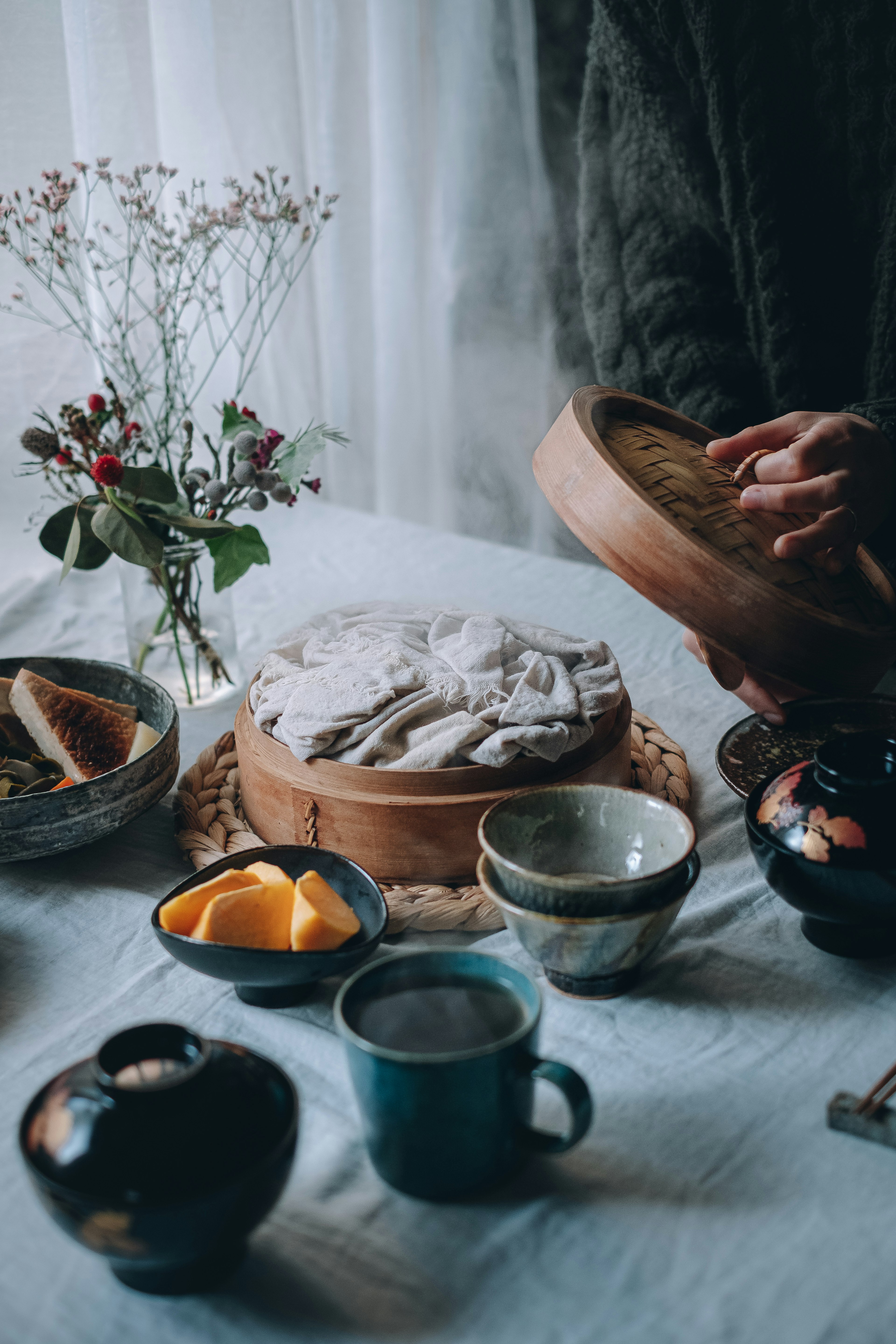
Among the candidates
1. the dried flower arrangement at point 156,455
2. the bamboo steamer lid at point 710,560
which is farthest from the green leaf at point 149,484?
the bamboo steamer lid at point 710,560

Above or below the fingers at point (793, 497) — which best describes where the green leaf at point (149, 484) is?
below

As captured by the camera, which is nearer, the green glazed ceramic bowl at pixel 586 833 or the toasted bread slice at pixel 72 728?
the green glazed ceramic bowl at pixel 586 833

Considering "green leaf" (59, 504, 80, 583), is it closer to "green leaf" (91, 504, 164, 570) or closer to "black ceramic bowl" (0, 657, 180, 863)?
"green leaf" (91, 504, 164, 570)

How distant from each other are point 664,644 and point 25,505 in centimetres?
101

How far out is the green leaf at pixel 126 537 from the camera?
0.88 metres

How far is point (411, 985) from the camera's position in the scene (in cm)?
53

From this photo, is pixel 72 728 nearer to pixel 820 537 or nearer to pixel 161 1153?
pixel 161 1153

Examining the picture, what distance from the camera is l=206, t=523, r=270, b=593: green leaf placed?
3.29ft

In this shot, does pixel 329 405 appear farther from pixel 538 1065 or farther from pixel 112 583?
pixel 538 1065

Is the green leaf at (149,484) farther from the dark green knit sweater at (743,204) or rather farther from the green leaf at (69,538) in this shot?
the dark green knit sweater at (743,204)

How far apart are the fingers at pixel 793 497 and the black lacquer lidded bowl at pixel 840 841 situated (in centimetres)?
22

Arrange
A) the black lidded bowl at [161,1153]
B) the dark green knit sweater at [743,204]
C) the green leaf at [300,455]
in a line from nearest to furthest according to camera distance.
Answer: the black lidded bowl at [161,1153] → the green leaf at [300,455] → the dark green knit sweater at [743,204]

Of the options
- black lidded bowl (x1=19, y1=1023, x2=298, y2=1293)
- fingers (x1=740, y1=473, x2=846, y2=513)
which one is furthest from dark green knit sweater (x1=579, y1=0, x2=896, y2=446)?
black lidded bowl (x1=19, y1=1023, x2=298, y2=1293)

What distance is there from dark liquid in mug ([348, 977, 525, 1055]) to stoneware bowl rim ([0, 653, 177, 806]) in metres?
0.35
